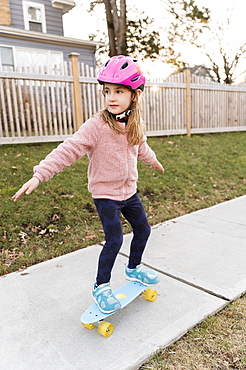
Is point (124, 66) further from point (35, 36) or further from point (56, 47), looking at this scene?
point (56, 47)

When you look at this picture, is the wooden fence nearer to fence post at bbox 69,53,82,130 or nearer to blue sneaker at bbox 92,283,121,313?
fence post at bbox 69,53,82,130

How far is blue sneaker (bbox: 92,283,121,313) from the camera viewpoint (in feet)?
7.39

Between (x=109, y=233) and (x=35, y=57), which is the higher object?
(x=35, y=57)

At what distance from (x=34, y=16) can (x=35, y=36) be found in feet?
5.07

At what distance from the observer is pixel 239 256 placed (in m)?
3.40

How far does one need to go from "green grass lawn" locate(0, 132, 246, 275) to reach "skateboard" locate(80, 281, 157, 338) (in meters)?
1.21

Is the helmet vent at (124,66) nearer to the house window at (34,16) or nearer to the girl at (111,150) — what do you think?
the girl at (111,150)

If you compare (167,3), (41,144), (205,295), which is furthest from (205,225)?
(167,3)

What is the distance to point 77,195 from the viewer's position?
4.95 metres

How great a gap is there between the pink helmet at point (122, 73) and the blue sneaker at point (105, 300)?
1.46m

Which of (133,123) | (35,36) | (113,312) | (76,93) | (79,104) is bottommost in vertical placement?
(113,312)

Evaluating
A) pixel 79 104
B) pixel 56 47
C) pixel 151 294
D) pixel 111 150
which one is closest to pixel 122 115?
pixel 111 150

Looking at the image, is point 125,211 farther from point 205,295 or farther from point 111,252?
point 205,295

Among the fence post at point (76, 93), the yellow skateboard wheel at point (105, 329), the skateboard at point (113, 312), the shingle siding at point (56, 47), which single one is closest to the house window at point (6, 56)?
the shingle siding at point (56, 47)
